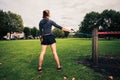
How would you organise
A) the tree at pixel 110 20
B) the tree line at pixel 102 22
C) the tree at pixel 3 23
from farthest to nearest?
the tree at pixel 3 23 → the tree line at pixel 102 22 → the tree at pixel 110 20

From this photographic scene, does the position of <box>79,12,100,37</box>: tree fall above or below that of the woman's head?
above

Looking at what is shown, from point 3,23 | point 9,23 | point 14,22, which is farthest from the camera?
point 14,22

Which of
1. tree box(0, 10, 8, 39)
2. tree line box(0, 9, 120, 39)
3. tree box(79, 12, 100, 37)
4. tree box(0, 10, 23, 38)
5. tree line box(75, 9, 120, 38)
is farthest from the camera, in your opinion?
tree box(79, 12, 100, 37)

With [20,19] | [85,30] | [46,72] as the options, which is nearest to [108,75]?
[46,72]

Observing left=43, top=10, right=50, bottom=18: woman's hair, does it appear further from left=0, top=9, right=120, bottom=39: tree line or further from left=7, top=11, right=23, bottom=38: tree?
left=7, top=11, right=23, bottom=38: tree

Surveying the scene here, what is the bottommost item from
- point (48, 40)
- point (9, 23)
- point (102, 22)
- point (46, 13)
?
point (48, 40)

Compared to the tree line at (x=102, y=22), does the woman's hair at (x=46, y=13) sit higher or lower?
lower

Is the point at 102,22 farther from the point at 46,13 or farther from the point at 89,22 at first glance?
the point at 46,13

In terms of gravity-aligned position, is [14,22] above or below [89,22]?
above

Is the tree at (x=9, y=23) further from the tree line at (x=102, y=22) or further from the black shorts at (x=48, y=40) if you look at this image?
the black shorts at (x=48, y=40)

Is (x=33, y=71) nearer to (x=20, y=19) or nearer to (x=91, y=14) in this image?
(x=91, y=14)

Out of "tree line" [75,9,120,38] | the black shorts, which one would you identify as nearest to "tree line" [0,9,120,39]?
"tree line" [75,9,120,38]

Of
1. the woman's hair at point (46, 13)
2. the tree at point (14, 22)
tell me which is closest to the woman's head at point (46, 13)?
the woman's hair at point (46, 13)

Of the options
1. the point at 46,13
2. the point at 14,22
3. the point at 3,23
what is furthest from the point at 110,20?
the point at 46,13
